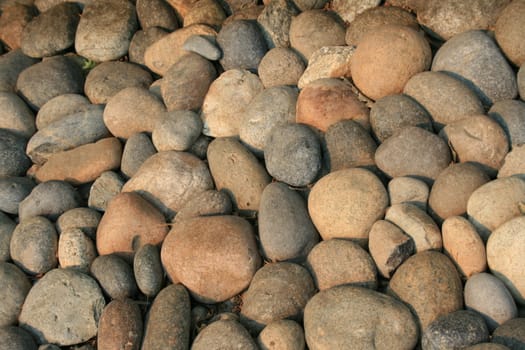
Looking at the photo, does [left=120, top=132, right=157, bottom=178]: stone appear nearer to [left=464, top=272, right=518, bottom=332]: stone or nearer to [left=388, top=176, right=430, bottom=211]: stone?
[left=388, top=176, right=430, bottom=211]: stone

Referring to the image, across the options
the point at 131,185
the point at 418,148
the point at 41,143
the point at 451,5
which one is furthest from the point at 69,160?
the point at 451,5

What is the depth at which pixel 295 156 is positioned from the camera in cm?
387

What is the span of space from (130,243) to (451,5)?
3045mm

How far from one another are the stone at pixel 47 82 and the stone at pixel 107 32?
0.87 ft

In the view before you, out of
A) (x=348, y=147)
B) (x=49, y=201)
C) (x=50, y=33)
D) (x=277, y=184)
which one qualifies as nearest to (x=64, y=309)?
(x=49, y=201)

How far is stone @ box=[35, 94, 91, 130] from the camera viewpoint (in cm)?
500

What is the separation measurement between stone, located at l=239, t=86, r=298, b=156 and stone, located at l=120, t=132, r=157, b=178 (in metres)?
0.75

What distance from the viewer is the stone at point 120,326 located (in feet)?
11.0

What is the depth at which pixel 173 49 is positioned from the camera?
5.11 meters

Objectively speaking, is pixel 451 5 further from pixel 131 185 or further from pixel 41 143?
pixel 41 143

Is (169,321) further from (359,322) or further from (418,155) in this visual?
(418,155)

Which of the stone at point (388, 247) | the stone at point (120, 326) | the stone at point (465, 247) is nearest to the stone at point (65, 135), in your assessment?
the stone at point (120, 326)

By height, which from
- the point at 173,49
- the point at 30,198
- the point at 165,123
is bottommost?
the point at 30,198

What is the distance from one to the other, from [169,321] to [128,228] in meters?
0.83
